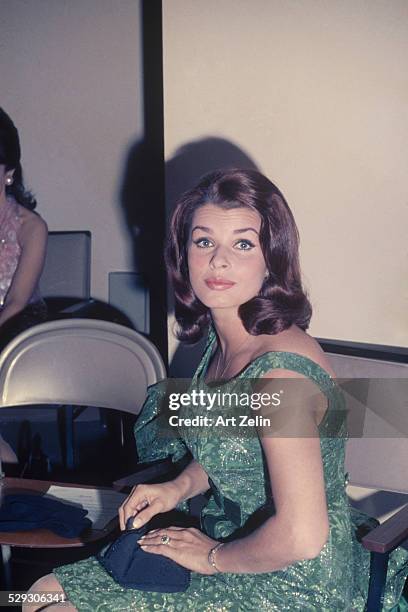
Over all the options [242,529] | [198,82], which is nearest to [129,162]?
[198,82]

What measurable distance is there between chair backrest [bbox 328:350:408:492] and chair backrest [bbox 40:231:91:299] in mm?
1801

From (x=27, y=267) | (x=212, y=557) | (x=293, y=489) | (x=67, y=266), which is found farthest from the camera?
(x=67, y=266)

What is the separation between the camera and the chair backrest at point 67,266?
10.8 ft

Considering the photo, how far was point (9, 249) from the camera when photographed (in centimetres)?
276

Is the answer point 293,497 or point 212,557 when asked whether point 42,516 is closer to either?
point 212,557

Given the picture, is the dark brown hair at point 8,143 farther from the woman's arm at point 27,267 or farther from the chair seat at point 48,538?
the chair seat at point 48,538

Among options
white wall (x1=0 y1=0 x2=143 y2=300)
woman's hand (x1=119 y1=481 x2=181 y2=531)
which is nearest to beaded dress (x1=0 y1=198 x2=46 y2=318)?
white wall (x1=0 y1=0 x2=143 y2=300)

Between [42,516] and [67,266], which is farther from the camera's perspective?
[67,266]

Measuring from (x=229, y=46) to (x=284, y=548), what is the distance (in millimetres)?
1452

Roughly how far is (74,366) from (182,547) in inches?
32.3

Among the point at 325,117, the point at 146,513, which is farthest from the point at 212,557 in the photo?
the point at 325,117

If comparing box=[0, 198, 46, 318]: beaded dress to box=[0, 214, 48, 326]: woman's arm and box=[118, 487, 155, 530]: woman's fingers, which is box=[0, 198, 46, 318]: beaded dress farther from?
box=[118, 487, 155, 530]: woman's fingers

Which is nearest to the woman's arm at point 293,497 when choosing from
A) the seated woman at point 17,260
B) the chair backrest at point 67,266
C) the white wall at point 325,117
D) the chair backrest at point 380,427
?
the chair backrest at point 380,427

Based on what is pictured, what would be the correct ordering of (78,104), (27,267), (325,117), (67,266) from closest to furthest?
(325,117) → (27,267) → (67,266) → (78,104)
